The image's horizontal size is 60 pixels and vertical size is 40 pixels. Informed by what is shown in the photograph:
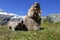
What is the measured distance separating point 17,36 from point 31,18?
348cm

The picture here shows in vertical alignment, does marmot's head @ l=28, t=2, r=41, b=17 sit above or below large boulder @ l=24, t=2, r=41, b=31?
above

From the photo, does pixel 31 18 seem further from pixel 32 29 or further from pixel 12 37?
pixel 12 37

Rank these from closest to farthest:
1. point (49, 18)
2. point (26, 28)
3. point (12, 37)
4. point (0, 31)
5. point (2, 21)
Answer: point (12, 37), point (0, 31), point (26, 28), point (2, 21), point (49, 18)

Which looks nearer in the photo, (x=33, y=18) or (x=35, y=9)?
(x=33, y=18)

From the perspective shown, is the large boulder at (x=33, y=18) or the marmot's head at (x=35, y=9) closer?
the large boulder at (x=33, y=18)

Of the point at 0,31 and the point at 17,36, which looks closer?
the point at 17,36

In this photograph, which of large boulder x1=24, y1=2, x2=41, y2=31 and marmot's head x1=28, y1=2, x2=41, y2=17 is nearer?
large boulder x1=24, y1=2, x2=41, y2=31

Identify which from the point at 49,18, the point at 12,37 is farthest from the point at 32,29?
the point at 49,18

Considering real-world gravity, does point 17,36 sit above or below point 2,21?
below

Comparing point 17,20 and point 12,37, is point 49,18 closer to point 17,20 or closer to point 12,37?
point 17,20

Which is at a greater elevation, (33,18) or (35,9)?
(35,9)

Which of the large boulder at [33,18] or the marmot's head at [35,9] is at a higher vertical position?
the marmot's head at [35,9]

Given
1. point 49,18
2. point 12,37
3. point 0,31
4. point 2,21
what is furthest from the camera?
point 49,18

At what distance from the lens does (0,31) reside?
1620 cm
